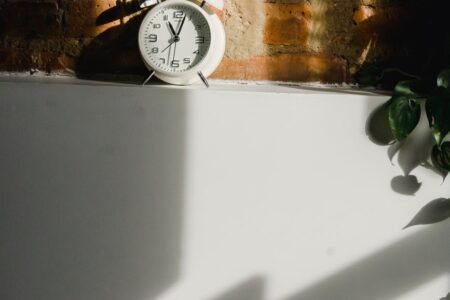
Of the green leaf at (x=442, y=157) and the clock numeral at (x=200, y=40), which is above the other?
the clock numeral at (x=200, y=40)

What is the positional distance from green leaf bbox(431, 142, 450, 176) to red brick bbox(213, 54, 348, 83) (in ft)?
0.92

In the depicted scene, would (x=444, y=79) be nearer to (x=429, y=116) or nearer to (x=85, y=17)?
(x=429, y=116)

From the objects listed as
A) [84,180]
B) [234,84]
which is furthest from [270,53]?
[84,180]

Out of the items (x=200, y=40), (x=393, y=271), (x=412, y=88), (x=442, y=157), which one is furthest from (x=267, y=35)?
(x=393, y=271)

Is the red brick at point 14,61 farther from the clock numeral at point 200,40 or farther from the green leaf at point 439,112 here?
the green leaf at point 439,112

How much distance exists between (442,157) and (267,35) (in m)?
0.50

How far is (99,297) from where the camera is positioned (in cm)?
90

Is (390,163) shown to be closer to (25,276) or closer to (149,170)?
(149,170)

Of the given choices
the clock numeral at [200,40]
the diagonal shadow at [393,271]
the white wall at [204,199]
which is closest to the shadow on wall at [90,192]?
the white wall at [204,199]

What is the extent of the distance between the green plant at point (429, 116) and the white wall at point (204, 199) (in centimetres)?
3

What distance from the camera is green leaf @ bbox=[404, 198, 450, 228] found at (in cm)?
90

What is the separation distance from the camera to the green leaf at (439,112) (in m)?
0.81

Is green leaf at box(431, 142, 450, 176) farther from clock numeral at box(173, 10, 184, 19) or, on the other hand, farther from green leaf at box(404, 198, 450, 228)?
clock numeral at box(173, 10, 184, 19)

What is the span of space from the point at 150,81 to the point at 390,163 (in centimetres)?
59
